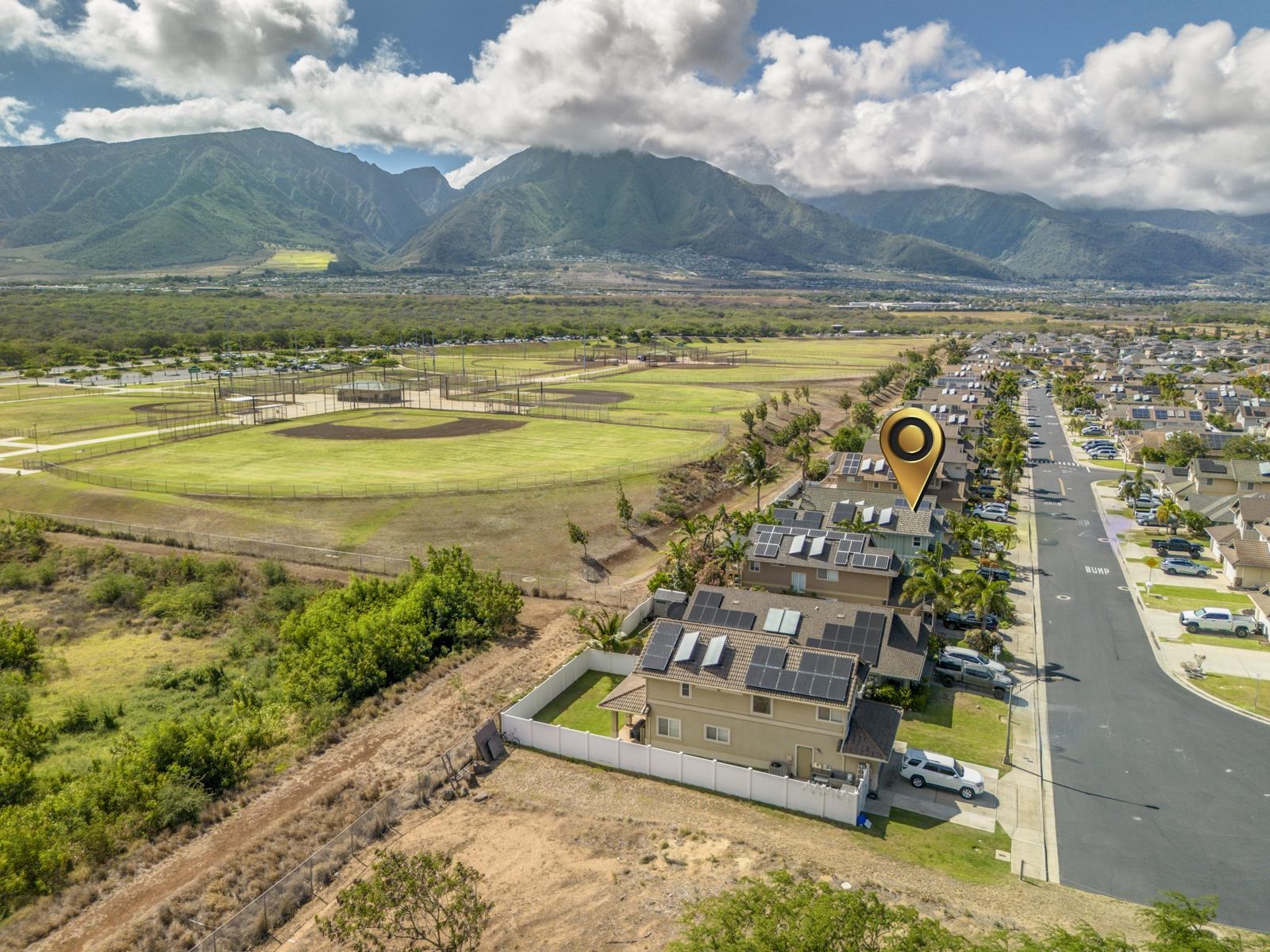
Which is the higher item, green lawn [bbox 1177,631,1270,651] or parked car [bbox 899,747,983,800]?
green lawn [bbox 1177,631,1270,651]

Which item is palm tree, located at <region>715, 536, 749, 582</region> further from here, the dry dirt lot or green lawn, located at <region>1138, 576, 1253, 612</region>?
green lawn, located at <region>1138, 576, 1253, 612</region>

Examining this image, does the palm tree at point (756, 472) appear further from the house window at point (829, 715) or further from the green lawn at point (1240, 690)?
the house window at point (829, 715)

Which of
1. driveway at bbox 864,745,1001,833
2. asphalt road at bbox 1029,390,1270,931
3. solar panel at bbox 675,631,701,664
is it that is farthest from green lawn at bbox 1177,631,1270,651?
solar panel at bbox 675,631,701,664

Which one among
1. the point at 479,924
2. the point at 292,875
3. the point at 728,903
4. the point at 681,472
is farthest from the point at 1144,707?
the point at 681,472

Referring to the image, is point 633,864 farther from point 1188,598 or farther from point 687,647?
point 1188,598

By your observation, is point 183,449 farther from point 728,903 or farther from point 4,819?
point 728,903
